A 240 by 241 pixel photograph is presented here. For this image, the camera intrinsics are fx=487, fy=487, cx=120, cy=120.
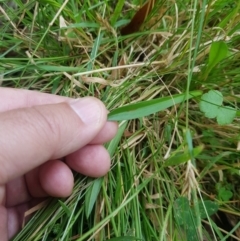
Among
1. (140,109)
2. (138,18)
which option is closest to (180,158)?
(140,109)

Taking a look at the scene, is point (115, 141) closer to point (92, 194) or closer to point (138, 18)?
point (92, 194)

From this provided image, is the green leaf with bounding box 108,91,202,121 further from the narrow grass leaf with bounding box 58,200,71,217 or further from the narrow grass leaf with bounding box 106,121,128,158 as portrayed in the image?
the narrow grass leaf with bounding box 58,200,71,217

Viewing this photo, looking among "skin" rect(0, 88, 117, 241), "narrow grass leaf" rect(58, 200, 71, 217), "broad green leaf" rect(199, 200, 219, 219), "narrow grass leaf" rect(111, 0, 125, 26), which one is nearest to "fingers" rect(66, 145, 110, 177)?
"skin" rect(0, 88, 117, 241)

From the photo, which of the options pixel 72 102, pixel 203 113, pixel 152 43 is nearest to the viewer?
pixel 72 102

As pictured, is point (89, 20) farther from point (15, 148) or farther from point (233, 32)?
point (15, 148)

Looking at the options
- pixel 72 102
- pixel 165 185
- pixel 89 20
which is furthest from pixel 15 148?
pixel 89 20

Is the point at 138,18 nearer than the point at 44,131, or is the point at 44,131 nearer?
the point at 44,131
